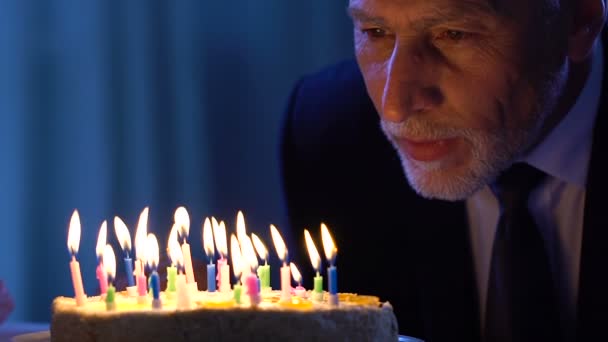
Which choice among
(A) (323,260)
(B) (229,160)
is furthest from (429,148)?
(B) (229,160)

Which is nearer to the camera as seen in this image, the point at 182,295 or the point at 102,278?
the point at 182,295

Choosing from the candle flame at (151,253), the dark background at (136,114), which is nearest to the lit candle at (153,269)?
the candle flame at (151,253)

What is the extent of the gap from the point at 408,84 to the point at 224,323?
37.5 inches

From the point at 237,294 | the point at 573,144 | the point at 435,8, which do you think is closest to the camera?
the point at 237,294

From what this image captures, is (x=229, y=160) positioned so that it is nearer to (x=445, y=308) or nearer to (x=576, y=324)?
(x=445, y=308)

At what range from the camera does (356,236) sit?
344cm

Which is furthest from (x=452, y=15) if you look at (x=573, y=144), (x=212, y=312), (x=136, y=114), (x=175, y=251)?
(x=136, y=114)

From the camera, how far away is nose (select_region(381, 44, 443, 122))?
250cm

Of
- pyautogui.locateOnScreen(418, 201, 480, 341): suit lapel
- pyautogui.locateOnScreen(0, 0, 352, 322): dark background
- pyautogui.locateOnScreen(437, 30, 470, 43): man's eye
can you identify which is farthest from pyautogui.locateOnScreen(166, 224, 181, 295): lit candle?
pyautogui.locateOnScreen(0, 0, 352, 322): dark background

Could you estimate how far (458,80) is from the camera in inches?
102

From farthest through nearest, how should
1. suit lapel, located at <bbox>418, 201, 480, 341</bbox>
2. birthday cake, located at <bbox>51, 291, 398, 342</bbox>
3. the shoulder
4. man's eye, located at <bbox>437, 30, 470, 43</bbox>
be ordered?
the shoulder < suit lapel, located at <bbox>418, 201, 480, 341</bbox> < man's eye, located at <bbox>437, 30, 470, 43</bbox> < birthday cake, located at <bbox>51, 291, 398, 342</bbox>

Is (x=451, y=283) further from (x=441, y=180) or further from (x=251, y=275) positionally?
(x=251, y=275)

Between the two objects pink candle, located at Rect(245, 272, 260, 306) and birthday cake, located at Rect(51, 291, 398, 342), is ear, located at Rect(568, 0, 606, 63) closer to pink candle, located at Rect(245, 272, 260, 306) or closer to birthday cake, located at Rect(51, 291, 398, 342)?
birthday cake, located at Rect(51, 291, 398, 342)

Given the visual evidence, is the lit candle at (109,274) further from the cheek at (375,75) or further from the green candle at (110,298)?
the cheek at (375,75)
